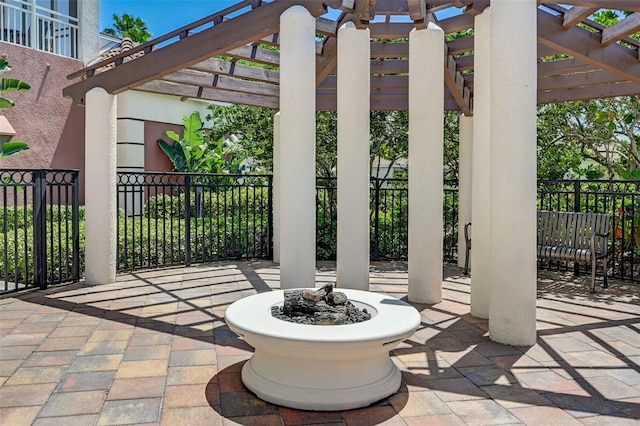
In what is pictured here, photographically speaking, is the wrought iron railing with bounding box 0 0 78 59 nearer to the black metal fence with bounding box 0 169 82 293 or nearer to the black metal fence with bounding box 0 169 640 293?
the black metal fence with bounding box 0 169 640 293

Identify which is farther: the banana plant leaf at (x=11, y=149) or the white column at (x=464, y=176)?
the white column at (x=464, y=176)

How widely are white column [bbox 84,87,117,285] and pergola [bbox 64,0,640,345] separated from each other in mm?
15

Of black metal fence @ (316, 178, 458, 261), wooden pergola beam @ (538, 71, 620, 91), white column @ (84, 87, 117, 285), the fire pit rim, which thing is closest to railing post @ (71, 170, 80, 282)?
white column @ (84, 87, 117, 285)

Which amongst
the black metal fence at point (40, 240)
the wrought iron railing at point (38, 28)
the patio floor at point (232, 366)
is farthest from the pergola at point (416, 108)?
the wrought iron railing at point (38, 28)

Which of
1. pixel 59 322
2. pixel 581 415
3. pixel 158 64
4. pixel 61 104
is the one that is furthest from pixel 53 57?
pixel 581 415

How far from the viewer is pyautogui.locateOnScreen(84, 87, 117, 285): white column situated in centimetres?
720

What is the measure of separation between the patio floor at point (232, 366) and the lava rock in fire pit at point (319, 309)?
603mm

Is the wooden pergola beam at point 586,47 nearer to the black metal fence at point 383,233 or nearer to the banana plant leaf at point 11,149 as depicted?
the black metal fence at point 383,233

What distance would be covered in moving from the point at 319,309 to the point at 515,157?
7.42 feet

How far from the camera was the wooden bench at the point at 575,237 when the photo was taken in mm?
7129

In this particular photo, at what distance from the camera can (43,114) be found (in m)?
12.8

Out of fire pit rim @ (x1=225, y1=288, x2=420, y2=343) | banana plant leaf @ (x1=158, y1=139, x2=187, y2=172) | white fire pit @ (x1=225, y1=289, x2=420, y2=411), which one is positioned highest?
banana plant leaf @ (x1=158, y1=139, x2=187, y2=172)

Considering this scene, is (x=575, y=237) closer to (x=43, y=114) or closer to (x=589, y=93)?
(x=589, y=93)

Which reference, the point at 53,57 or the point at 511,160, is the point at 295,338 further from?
the point at 53,57
